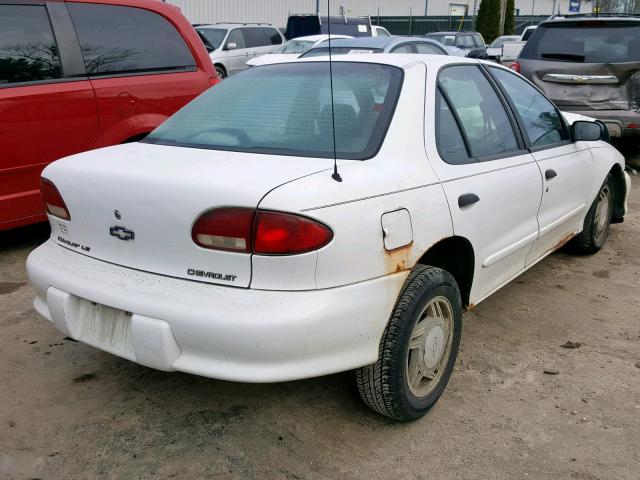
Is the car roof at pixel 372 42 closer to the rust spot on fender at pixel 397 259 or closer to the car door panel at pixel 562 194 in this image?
the car door panel at pixel 562 194

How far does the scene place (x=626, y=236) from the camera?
18.1ft

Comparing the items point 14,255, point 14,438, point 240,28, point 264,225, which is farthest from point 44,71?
point 240,28

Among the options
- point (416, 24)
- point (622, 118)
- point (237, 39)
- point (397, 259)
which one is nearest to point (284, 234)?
point (397, 259)

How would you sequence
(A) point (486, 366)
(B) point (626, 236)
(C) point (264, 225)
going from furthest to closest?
1. (B) point (626, 236)
2. (A) point (486, 366)
3. (C) point (264, 225)

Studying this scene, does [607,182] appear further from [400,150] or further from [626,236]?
[400,150]

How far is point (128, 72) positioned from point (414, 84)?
9.93 feet

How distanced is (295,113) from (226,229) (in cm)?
90

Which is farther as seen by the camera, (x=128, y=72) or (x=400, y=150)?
(x=128, y=72)

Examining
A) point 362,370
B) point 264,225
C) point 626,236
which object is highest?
point 264,225

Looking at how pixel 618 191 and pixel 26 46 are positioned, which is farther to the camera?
pixel 618 191

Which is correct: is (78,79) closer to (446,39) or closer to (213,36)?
(213,36)

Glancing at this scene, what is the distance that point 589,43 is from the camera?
24.8 feet

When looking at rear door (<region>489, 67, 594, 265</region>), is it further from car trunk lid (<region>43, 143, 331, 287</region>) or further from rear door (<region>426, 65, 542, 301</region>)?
car trunk lid (<region>43, 143, 331, 287</region>)

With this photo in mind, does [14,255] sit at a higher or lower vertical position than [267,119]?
lower
